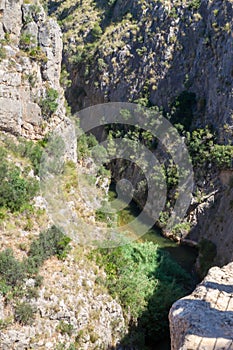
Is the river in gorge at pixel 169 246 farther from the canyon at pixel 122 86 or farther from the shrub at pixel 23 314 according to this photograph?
the shrub at pixel 23 314

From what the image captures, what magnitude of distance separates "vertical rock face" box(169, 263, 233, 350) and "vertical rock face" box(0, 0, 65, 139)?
59.6 ft

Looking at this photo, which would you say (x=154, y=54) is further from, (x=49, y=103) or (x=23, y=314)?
(x=23, y=314)

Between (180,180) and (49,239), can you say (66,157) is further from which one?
(180,180)

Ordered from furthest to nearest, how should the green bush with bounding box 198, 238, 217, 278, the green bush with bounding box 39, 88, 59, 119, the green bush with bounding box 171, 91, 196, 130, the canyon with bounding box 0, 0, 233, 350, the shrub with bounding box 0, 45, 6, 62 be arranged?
the green bush with bounding box 171, 91, 196, 130 → the green bush with bounding box 198, 238, 217, 278 → the green bush with bounding box 39, 88, 59, 119 → the shrub with bounding box 0, 45, 6, 62 → the canyon with bounding box 0, 0, 233, 350

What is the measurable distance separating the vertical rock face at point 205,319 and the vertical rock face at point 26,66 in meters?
18.2

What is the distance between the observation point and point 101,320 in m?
21.4

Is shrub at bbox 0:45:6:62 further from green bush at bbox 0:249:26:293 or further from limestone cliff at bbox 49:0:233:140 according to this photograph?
limestone cliff at bbox 49:0:233:140

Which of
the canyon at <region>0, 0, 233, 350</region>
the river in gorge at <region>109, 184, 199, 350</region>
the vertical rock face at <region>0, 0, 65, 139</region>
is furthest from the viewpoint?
the river in gorge at <region>109, 184, 199, 350</region>

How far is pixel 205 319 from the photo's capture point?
36.7ft

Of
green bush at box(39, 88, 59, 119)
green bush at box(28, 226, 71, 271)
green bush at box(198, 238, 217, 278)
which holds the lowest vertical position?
green bush at box(198, 238, 217, 278)

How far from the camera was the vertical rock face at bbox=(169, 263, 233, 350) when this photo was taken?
10.4 m

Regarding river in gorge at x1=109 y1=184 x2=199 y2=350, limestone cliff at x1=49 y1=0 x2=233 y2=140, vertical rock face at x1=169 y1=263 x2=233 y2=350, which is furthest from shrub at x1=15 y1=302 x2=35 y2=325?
limestone cliff at x1=49 y1=0 x2=233 y2=140

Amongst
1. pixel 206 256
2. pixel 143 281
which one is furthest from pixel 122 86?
pixel 143 281

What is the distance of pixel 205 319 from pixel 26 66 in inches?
851
